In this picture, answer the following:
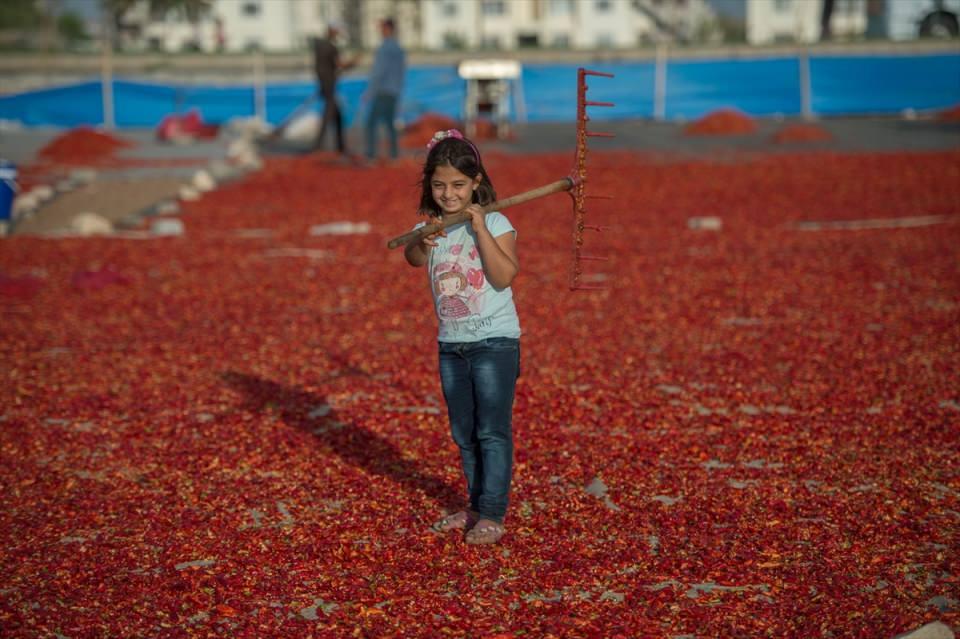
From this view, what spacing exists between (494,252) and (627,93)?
31791 millimetres

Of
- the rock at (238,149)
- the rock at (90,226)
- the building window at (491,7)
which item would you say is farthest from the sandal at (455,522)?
the building window at (491,7)

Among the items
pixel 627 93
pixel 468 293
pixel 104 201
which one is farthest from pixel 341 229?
pixel 627 93

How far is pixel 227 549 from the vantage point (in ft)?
17.1

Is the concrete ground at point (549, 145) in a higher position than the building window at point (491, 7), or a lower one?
lower

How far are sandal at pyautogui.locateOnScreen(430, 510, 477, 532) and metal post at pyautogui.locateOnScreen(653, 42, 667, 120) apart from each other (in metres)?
30.8

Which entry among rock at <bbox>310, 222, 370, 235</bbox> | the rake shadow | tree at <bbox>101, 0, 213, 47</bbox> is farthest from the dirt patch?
tree at <bbox>101, 0, 213, 47</bbox>

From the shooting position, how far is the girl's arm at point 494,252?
4.89 meters

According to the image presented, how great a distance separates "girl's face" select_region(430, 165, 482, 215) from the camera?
500 cm

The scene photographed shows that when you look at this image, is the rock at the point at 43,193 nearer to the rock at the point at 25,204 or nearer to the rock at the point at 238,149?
the rock at the point at 25,204

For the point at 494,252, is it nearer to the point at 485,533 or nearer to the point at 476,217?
the point at 476,217

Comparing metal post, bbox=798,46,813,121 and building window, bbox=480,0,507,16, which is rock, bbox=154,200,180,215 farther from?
building window, bbox=480,0,507,16

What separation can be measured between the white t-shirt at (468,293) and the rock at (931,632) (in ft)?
6.49

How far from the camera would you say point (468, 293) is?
16.7 ft

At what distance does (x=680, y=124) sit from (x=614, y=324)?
24440 millimetres
